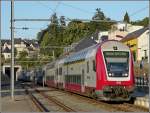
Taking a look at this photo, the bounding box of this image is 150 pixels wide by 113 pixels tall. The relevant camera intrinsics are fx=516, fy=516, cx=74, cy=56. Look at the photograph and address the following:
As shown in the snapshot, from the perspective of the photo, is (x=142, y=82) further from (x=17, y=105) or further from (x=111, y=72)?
(x=17, y=105)

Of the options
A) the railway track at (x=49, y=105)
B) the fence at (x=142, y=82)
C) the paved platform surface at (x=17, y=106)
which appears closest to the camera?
the paved platform surface at (x=17, y=106)

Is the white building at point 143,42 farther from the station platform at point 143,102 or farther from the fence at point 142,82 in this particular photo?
the station platform at point 143,102

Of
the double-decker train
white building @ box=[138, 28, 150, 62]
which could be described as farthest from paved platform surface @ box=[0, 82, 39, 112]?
white building @ box=[138, 28, 150, 62]

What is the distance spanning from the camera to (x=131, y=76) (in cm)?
2753

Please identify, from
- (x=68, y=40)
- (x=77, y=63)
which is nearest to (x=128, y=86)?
(x=77, y=63)

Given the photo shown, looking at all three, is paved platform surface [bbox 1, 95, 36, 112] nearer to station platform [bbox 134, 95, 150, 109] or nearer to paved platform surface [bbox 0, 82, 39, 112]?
paved platform surface [bbox 0, 82, 39, 112]

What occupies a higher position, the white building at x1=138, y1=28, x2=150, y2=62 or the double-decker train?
the white building at x1=138, y1=28, x2=150, y2=62

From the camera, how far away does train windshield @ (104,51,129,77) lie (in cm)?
2731

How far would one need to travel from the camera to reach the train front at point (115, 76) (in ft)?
89.3

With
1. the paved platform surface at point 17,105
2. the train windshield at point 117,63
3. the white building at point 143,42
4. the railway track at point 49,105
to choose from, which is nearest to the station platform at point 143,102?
the train windshield at point 117,63

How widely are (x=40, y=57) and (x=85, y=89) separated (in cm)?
7339

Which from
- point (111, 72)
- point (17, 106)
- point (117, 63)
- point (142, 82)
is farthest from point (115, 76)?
point (142, 82)

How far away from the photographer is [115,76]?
89.5 ft

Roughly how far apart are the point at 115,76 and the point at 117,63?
2.39 feet
